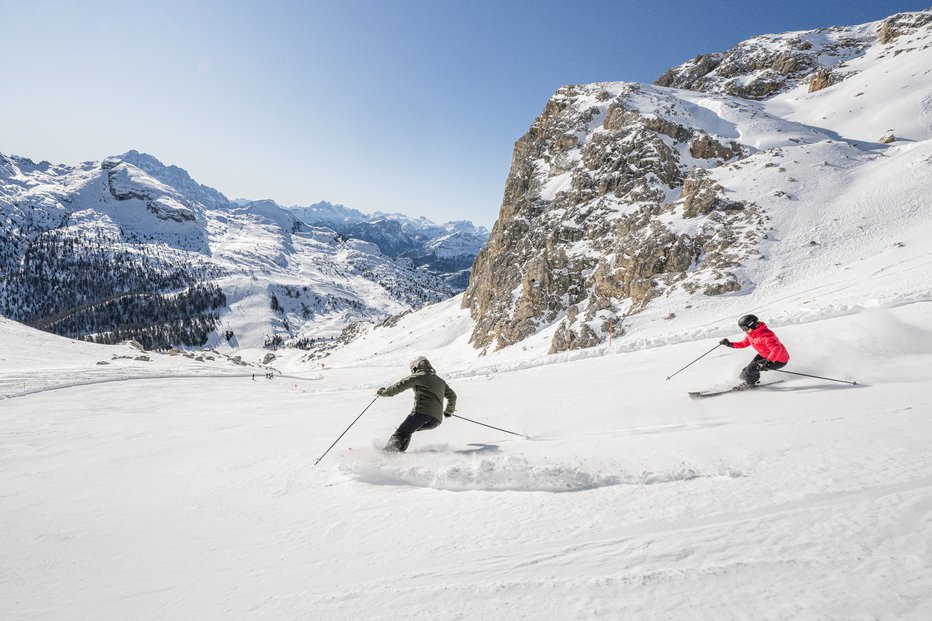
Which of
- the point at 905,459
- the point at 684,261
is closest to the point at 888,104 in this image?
the point at 684,261

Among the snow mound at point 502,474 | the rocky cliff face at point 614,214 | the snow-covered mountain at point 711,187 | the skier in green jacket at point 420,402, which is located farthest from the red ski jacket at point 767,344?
the rocky cliff face at point 614,214

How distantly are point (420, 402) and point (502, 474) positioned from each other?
2306mm

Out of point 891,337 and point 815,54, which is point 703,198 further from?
point 815,54

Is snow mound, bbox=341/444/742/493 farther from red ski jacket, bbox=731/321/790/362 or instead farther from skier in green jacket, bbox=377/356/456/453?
red ski jacket, bbox=731/321/790/362

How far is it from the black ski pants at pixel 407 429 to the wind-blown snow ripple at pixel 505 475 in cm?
70

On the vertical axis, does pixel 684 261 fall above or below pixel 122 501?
above

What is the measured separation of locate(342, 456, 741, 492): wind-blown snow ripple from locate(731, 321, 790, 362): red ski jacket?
5123 mm

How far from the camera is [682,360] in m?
12.8

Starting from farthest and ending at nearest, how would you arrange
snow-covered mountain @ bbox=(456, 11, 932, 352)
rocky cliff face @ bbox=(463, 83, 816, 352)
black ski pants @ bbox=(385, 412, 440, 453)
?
rocky cliff face @ bbox=(463, 83, 816, 352) < snow-covered mountain @ bbox=(456, 11, 932, 352) < black ski pants @ bbox=(385, 412, 440, 453)

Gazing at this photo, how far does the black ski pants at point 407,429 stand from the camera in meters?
6.69

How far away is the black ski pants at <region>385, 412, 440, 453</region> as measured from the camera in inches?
263

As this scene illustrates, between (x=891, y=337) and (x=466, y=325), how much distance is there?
5767 cm

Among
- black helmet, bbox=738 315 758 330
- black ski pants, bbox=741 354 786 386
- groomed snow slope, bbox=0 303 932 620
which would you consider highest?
black helmet, bbox=738 315 758 330

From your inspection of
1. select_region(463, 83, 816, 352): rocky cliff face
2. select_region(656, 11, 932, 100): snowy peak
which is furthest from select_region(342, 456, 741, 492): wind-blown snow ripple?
select_region(656, 11, 932, 100): snowy peak
